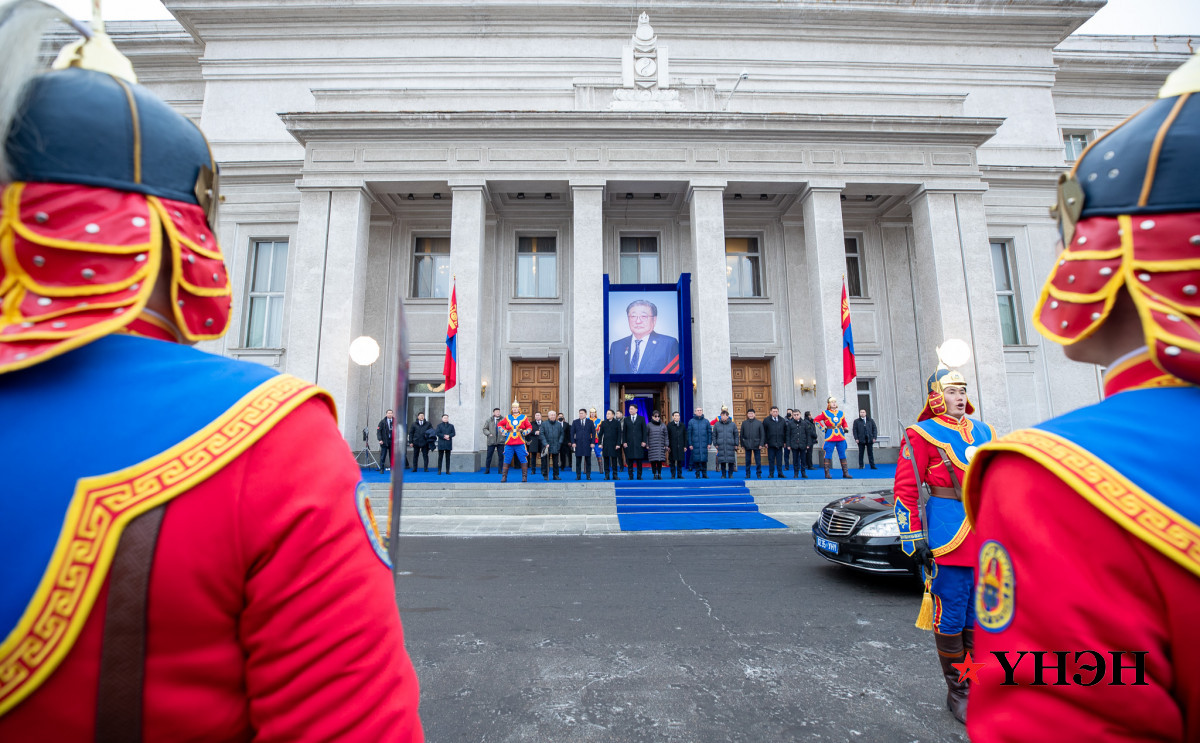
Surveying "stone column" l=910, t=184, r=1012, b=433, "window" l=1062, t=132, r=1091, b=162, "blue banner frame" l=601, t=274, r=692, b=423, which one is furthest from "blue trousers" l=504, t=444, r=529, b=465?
"window" l=1062, t=132, r=1091, b=162

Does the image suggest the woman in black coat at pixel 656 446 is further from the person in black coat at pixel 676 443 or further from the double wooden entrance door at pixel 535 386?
the double wooden entrance door at pixel 535 386

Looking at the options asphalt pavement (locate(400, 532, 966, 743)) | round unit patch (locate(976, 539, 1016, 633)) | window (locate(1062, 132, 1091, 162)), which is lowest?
asphalt pavement (locate(400, 532, 966, 743))

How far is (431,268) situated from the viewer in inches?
768

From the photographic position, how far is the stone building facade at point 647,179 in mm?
16516

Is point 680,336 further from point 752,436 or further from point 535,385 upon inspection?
point 535,385

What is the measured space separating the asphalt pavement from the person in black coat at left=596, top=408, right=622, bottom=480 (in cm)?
705

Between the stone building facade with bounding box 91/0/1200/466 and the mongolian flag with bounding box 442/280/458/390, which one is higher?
the stone building facade with bounding box 91/0/1200/466

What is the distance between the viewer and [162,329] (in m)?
1.08

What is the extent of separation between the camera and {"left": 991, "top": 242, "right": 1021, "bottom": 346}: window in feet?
60.5

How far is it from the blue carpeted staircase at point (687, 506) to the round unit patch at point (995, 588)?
8757mm

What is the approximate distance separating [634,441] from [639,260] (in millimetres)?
8525

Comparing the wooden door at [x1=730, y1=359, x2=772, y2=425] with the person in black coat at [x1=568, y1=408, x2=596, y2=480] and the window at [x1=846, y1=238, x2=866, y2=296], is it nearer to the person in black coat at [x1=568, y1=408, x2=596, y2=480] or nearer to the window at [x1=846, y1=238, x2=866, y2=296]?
the window at [x1=846, y1=238, x2=866, y2=296]

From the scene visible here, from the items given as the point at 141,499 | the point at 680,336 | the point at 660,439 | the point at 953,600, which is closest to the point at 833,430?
the point at 660,439

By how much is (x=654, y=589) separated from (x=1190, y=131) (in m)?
5.43
